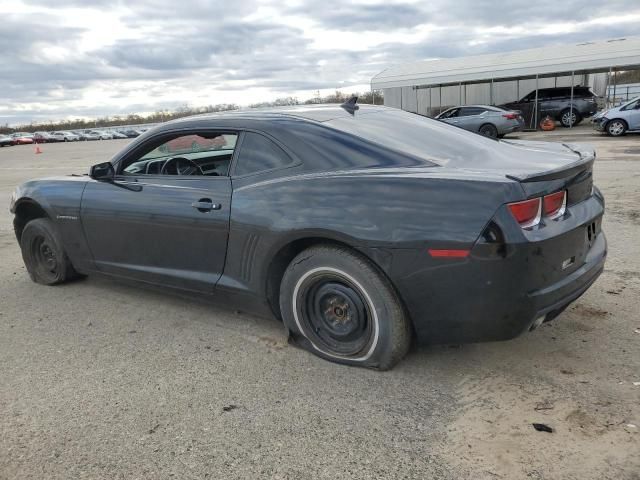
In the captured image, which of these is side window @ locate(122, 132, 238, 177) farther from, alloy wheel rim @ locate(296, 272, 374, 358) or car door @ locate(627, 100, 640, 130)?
car door @ locate(627, 100, 640, 130)

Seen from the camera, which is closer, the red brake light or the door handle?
the red brake light

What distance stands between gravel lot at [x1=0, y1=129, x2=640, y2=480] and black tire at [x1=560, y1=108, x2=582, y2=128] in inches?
921

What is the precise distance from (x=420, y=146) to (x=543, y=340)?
1.40 metres

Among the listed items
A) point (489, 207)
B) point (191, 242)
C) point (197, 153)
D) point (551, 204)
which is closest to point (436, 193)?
point (489, 207)

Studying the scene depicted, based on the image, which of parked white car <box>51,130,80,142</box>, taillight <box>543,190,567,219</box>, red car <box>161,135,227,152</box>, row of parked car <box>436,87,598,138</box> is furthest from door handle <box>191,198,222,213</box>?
parked white car <box>51,130,80,142</box>

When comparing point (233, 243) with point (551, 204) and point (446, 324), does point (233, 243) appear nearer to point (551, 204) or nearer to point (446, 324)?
point (446, 324)

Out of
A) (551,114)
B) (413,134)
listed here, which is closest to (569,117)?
(551,114)

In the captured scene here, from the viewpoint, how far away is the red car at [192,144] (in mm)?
3926

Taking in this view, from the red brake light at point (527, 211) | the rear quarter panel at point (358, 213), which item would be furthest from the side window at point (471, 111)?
the red brake light at point (527, 211)

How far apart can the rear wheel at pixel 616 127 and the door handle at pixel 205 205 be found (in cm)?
1904

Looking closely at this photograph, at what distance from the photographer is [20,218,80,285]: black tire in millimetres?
4781

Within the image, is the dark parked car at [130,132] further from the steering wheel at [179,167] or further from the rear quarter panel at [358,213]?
the rear quarter panel at [358,213]

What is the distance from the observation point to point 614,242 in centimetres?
547

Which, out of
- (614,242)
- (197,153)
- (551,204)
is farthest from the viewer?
(614,242)
